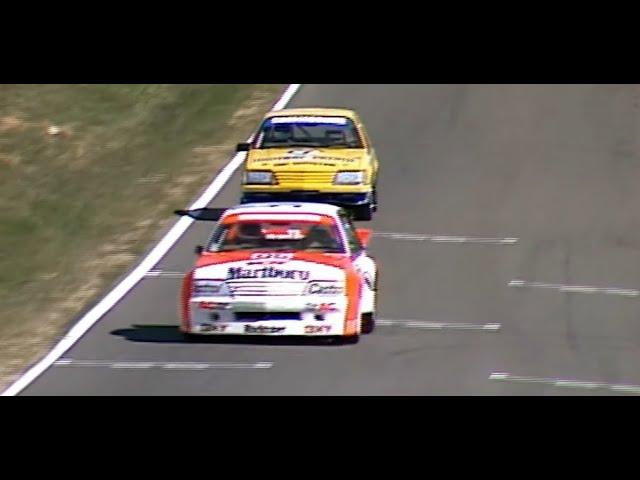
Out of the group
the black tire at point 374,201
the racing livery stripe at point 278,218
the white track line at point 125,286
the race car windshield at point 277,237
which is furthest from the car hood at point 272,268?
the black tire at point 374,201

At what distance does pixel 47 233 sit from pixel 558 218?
7342 millimetres

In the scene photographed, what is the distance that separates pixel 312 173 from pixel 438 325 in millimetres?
5404

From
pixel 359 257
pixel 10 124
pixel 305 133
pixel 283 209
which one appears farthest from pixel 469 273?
pixel 10 124

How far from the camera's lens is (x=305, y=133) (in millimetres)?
23875

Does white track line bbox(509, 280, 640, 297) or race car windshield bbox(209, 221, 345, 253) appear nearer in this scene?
race car windshield bbox(209, 221, 345, 253)

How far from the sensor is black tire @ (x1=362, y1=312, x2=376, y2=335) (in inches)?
667

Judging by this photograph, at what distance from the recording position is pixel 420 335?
17328 millimetres

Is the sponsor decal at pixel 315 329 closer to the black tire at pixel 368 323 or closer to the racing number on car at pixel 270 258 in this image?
the racing number on car at pixel 270 258

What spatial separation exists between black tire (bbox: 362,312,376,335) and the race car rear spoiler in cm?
624

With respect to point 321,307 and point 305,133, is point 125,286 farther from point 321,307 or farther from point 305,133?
point 305,133

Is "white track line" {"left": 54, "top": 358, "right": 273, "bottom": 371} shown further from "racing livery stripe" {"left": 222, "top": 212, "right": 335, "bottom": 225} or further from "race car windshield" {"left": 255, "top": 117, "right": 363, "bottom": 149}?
"race car windshield" {"left": 255, "top": 117, "right": 363, "bottom": 149}

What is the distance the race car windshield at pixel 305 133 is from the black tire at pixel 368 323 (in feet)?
21.6

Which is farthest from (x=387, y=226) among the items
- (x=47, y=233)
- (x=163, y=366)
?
(x=163, y=366)

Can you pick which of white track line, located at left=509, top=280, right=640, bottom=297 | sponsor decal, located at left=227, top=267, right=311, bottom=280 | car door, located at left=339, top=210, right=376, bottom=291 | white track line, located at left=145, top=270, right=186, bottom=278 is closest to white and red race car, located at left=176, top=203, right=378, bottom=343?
sponsor decal, located at left=227, top=267, right=311, bottom=280
